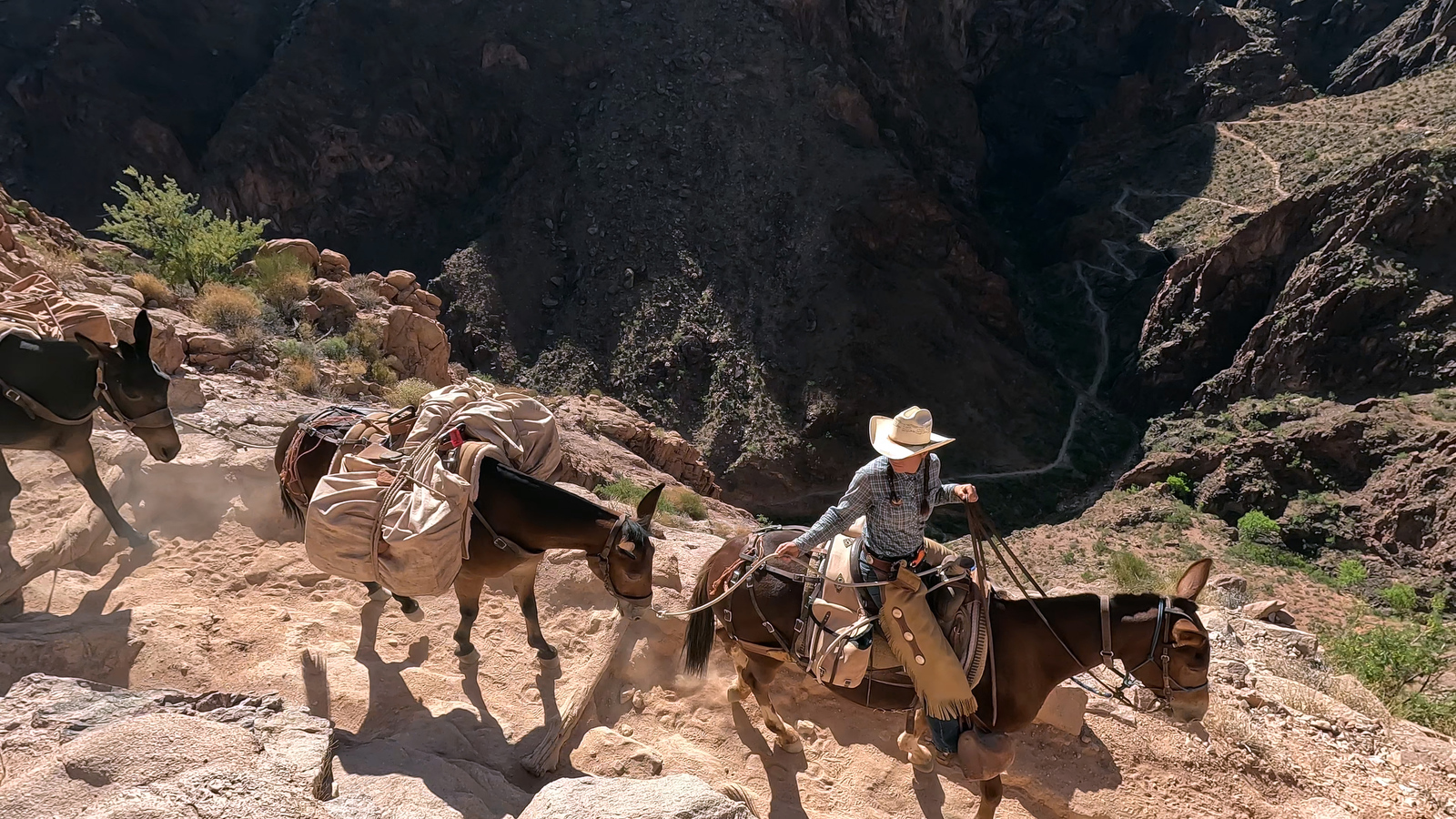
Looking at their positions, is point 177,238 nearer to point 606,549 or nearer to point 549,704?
point 549,704

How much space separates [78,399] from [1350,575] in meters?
23.7

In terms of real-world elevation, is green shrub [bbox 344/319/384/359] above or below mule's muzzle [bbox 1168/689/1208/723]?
above

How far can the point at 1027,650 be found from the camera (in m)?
4.51

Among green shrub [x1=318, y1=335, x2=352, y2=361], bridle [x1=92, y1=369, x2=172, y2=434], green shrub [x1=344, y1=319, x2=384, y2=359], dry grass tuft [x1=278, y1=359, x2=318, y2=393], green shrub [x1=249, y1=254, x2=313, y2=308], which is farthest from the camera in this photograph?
green shrub [x1=249, y1=254, x2=313, y2=308]

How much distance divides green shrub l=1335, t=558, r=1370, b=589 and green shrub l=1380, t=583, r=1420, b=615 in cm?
93

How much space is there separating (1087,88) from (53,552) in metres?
54.2

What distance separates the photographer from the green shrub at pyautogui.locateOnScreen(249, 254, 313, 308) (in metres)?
13.5

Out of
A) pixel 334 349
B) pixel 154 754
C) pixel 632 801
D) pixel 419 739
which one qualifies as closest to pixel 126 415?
pixel 419 739

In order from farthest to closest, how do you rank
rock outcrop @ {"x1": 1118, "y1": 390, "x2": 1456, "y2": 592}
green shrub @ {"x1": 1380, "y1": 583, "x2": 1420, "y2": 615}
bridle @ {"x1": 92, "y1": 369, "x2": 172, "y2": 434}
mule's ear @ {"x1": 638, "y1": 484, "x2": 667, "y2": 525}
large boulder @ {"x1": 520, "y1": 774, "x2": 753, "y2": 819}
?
rock outcrop @ {"x1": 1118, "y1": 390, "x2": 1456, "y2": 592}
green shrub @ {"x1": 1380, "y1": 583, "x2": 1420, "y2": 615}
bridle @ {"x1": 92, "y1": 369, "x2": 172, "y2": 434}
mule's ear @ {"x1": 638, "y1": 484, "x2": 667, "y2": 525}
large boulder @ {"x1": 520, "y1": 774, "x2": 753, "y2": 819}

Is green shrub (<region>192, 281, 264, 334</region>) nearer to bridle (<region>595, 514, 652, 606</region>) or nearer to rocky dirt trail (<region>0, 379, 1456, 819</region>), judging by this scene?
rocky dirt trail (<region>0, 379, 1456, 819</region>)

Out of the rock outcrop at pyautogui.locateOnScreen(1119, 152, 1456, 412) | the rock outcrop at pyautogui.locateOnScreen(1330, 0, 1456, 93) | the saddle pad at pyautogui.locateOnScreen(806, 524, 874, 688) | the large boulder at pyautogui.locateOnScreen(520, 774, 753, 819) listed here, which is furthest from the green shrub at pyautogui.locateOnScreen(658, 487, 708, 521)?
the rock outcrop at pyautogui.locateOnScreen(1330, 0, 1456, 93)

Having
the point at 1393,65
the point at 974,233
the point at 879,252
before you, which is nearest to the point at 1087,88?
the point at 1393,65

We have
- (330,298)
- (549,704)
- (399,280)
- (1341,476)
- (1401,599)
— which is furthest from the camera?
(1341,476)

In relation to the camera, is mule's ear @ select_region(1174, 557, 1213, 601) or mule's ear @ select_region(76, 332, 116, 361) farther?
mule's ear @ select_region(76, 332, 116, 361)
